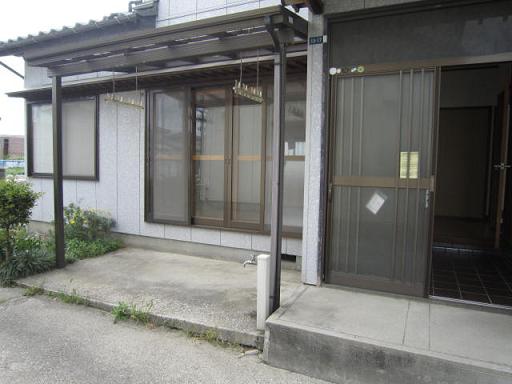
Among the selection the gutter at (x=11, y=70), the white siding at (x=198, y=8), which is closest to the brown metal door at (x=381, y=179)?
the white siding at (x=198, y=8)

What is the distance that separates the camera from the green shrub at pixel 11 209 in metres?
5.15

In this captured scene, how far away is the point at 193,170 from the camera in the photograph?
245 inches

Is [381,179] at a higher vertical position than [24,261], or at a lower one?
higher

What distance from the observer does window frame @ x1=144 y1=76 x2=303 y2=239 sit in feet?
18.5

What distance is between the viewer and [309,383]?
3012 mm

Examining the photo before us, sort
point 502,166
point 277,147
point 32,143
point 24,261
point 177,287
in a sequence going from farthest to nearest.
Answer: point 32,143 < point 502,166 < point 24,261 < point 177,287 < point 277,147

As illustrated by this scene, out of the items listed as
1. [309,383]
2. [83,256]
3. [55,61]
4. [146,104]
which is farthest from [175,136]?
[309,383]

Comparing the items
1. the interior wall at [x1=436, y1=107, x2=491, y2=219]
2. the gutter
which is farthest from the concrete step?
the gutter

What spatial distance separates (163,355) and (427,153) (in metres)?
3.25

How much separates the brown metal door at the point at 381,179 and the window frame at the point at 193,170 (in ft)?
3.86

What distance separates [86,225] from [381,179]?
5373mm

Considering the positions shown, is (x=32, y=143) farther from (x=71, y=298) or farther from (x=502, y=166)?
(x=502, y=166)

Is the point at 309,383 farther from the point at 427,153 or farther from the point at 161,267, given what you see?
the point at 161,267

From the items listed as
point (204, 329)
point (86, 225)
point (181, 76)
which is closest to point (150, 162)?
point (181, 76)
